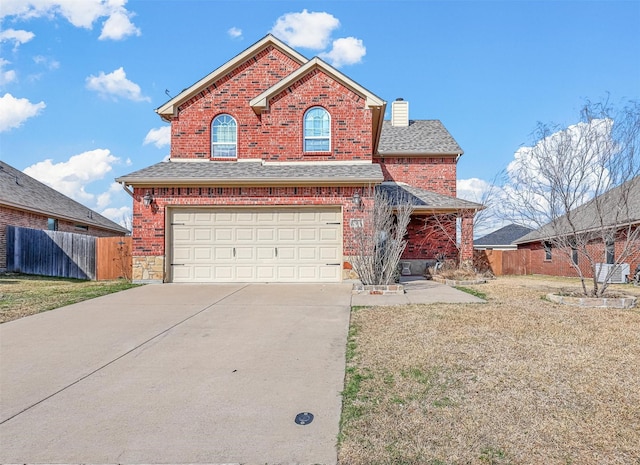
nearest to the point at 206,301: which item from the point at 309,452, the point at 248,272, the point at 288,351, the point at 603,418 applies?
the point at 248,272

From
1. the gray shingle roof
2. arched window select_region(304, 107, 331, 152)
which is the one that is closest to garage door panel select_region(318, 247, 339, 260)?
arched window select_region(304, 107, 331, 152)

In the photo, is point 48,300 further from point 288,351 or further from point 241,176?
point 288,351

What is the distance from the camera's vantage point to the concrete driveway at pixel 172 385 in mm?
2918

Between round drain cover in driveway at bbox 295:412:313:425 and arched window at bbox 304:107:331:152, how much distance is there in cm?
1041

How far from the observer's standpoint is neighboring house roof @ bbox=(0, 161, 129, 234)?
1691 cm

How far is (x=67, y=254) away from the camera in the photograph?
15305 millimetres

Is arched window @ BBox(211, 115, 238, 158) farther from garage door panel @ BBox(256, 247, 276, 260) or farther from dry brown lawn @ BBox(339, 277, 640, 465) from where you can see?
dry brown lawn @ BBox(339, 277, 640, 465)

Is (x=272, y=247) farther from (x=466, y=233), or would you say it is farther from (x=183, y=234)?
(x=466, y=233)

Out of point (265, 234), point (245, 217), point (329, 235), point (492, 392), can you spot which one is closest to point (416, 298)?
point (329, 235)

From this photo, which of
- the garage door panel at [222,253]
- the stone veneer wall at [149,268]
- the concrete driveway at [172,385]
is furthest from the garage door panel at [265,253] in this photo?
the concrete driveway at [172,385]

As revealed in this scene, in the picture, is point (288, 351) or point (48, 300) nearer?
point (288, 351)

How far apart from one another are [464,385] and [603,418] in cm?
111

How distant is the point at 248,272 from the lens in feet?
39.5

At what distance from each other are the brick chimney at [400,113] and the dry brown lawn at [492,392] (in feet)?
54.4
